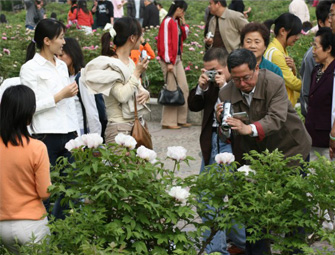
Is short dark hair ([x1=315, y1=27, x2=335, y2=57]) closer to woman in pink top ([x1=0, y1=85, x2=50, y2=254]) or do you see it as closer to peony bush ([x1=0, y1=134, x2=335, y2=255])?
peony bush ([x1=0, y1=134, x2=335, y2=255])

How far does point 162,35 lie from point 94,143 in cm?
592

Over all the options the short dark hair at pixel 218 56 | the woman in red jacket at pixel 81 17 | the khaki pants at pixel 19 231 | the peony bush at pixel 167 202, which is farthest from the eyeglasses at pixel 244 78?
the woman in red jacket at pixel 81 17

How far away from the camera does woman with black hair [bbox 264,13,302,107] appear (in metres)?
5.86

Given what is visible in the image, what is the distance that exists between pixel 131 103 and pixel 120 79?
21cm

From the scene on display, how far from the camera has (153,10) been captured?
16.4 metres

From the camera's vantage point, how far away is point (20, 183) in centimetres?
377

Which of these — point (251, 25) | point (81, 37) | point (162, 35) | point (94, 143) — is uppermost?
point (251, 25)

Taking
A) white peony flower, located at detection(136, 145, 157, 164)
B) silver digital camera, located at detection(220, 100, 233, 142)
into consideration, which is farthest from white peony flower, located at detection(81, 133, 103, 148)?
silver digital camera, located at detection(220, 100, 233, 142)

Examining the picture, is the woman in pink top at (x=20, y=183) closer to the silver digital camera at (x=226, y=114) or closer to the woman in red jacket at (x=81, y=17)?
the silver digital camera at (x=226, y=114)

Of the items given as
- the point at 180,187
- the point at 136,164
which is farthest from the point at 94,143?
the point at 180,187

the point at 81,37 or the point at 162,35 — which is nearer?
the point at 162,35

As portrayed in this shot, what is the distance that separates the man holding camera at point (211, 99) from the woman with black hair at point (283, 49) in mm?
1107

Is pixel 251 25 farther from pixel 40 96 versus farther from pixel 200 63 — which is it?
pixel 200 63

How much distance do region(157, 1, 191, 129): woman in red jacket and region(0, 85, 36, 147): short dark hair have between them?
5520 millimetres
